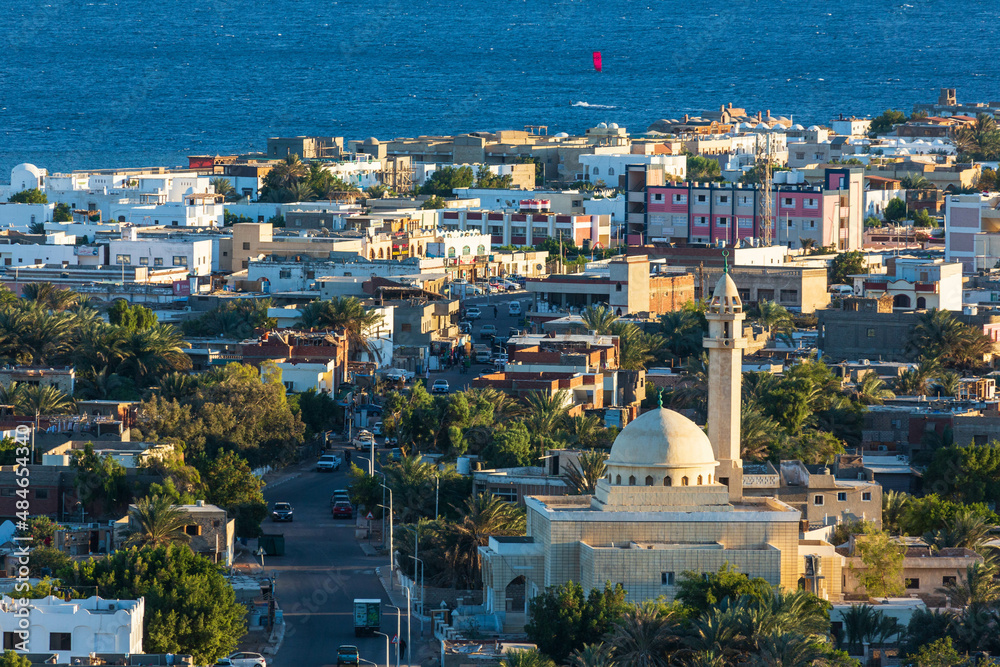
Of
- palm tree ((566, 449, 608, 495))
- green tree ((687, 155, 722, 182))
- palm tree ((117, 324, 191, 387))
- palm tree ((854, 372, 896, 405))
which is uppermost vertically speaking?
green tree ((687, 155, 722, 182))

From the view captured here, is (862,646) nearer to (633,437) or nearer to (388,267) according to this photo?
(633,437)

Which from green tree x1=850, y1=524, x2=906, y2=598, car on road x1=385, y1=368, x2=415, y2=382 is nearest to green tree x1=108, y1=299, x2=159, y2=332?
car on road x1=385, y1=368, x2=415, y2=382

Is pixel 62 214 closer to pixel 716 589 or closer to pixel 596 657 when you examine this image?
pixel 716 589

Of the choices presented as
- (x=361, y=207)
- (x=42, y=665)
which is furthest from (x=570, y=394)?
(x=361, y=207)

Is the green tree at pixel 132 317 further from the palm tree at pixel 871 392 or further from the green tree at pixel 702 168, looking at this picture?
the green tree at pixel 702 168

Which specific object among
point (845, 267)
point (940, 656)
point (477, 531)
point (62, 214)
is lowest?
point (940, 656)

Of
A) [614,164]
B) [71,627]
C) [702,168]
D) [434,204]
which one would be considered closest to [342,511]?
[71,627]

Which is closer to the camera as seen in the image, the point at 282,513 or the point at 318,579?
the point at 318,579

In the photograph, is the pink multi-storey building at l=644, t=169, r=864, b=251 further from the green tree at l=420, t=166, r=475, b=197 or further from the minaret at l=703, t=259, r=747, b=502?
the minaret at l=703, t=259, r=747, b=502
